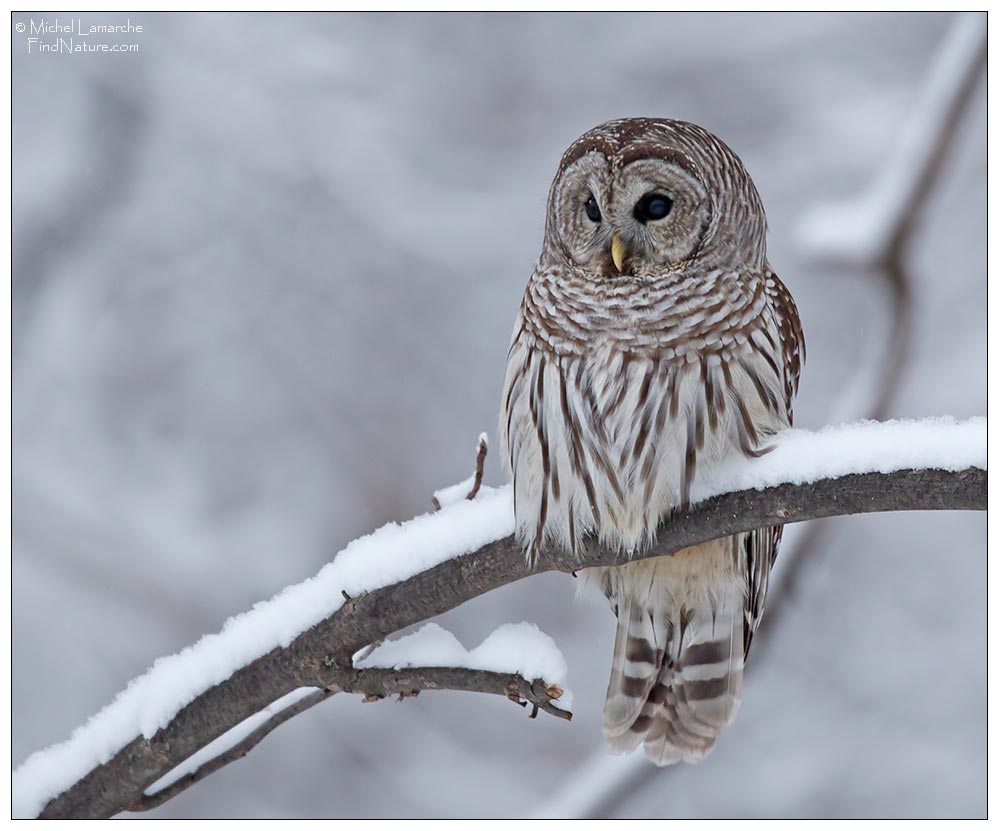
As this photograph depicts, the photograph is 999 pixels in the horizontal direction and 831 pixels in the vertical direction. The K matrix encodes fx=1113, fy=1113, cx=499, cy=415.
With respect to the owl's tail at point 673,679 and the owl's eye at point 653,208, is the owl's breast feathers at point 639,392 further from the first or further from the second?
the owl's tail at point 673,679

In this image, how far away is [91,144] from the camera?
5.51 m

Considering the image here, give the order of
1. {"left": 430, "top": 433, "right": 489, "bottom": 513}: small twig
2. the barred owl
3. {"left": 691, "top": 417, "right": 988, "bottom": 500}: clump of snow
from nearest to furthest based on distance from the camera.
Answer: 1. {"left": 691, "top": 417, "right": 988, "bottom": 500}: clump of snow
2. {"left": 430, "top": 433, "right": 489, "bottom": 513}: small twig
3. the barred owl

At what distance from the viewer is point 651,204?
110 inches

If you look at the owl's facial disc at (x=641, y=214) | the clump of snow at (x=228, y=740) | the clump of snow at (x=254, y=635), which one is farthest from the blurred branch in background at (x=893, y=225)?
the clump of snow at (x=228, y=740)

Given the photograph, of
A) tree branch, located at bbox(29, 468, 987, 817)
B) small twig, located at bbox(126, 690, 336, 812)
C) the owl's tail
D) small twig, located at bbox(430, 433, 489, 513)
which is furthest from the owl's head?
small twig, located at bbox(126, 690, 336, 812)

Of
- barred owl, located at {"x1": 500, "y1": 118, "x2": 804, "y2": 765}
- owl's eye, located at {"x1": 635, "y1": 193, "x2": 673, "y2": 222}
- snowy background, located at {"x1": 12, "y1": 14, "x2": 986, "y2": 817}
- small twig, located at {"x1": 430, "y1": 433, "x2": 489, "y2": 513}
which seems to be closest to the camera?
small twig, located at {"x1": 430, "y1": 433, "x2": 489, "y2": 513}

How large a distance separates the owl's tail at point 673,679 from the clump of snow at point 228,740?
3.10ft

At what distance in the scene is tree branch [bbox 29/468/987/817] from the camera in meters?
2.33

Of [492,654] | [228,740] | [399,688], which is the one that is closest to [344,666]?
[399,688]

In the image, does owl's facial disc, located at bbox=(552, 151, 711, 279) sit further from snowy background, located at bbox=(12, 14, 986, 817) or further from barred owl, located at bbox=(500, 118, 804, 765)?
snowy background, located at bbox=(12, 14, 986, 817)

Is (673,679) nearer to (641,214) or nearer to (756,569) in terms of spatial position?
(756,569)

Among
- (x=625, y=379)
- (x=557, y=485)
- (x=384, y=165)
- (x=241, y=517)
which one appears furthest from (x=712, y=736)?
(x=384, y=165)

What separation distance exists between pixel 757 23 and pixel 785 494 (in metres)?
4.48

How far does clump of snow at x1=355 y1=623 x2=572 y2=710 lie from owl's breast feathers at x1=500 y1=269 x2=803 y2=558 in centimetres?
35
